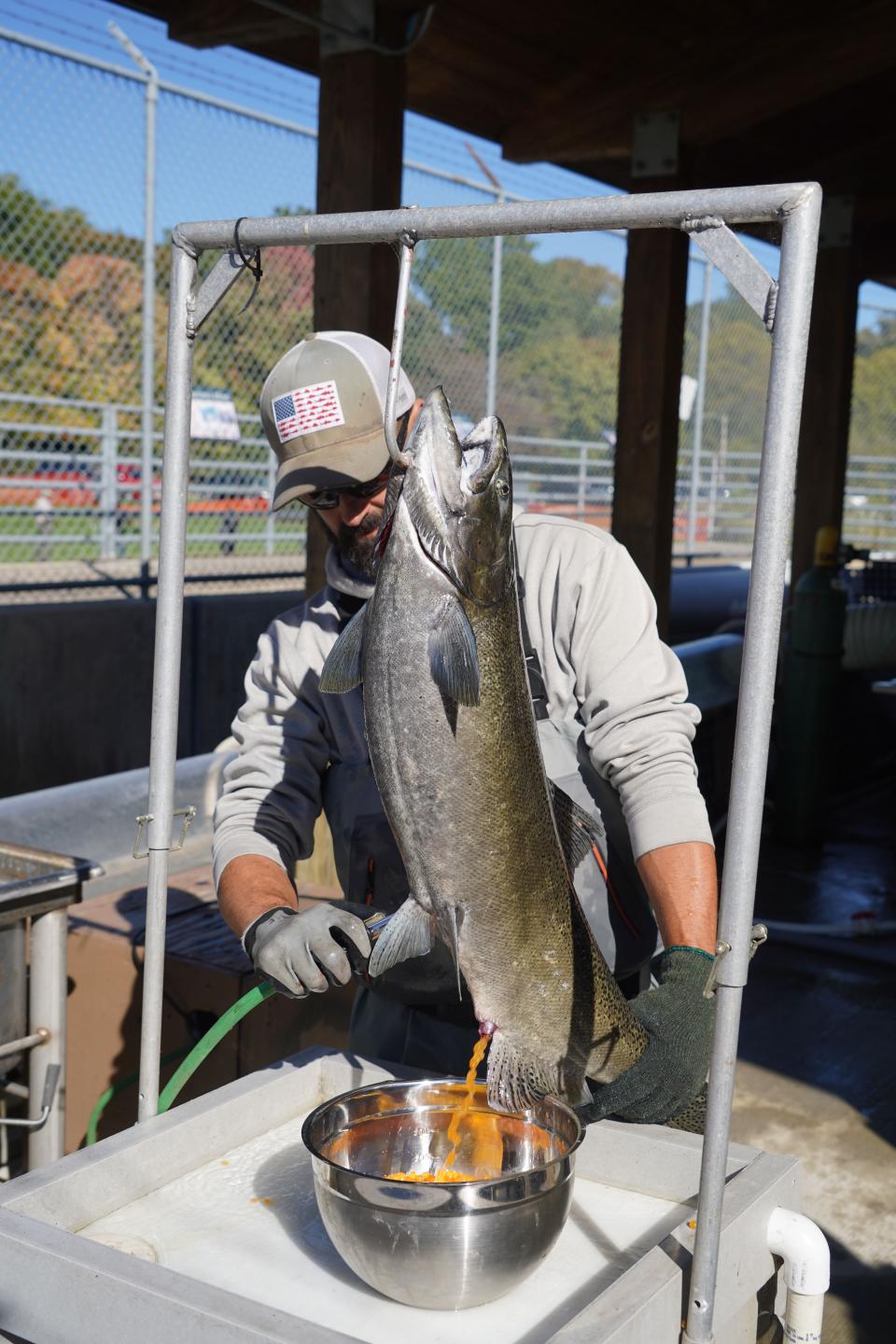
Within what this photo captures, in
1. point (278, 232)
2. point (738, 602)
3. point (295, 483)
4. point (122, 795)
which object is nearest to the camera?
point (278, 232)

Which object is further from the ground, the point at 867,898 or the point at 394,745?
the point at 394,745

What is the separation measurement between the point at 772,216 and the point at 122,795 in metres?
3.33

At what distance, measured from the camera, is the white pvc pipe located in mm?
1716

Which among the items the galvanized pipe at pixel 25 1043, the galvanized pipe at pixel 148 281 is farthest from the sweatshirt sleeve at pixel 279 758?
the galvanized pipe at pixel 148 281

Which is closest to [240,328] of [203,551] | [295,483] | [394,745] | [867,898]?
[203,551]

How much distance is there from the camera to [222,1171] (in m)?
1.93

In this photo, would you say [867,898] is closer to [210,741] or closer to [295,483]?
[210,741]

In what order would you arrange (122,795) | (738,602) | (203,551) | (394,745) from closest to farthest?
(394,745), (122,795), (738,602), (203,551)

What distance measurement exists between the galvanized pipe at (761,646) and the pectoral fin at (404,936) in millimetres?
418

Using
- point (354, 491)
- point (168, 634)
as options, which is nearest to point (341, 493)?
point (354, 491)

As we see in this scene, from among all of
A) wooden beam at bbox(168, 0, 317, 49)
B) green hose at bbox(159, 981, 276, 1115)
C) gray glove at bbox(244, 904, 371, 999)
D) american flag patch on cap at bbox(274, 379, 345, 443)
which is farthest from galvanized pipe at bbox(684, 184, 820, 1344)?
wooden beam at bbox(168, 0, 317, 49)

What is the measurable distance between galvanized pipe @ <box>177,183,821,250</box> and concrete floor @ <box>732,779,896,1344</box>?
9.39 ft

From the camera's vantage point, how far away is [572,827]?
73.2 inches

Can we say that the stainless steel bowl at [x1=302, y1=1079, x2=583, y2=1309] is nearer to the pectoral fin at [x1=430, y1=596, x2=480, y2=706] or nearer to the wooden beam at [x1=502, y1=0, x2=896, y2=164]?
the pectoral fin at [x1=430, y1=596, x2=480, y2=706]
